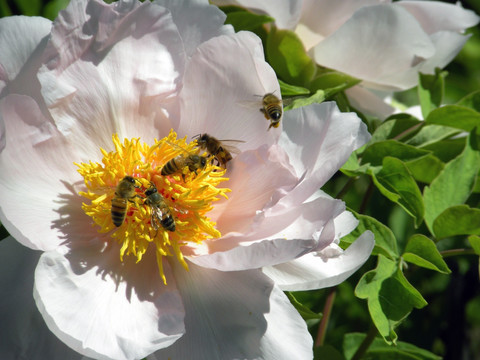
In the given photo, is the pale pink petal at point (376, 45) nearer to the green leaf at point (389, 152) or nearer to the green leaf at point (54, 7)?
the green leaf at point (389, 152)

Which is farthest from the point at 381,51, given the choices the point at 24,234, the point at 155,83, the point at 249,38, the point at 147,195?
the point at 24,234

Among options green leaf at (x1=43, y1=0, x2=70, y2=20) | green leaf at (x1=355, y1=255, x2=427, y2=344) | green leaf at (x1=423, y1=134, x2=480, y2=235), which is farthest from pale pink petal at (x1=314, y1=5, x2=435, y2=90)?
green leaf at (x1=43, y1=0, x2=70, y2=20)

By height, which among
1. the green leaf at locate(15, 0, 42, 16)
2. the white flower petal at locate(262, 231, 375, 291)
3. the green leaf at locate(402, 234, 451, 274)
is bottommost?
the green leaf at locate(402, 234, 451, 274)

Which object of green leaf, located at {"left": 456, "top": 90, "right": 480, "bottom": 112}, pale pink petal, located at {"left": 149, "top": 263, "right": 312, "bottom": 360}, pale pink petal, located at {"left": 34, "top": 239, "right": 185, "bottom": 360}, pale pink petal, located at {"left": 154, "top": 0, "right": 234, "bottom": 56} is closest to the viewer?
pale pink petal, located at {"left": 34, "top": 239, "right": 185, "bottom": 360}

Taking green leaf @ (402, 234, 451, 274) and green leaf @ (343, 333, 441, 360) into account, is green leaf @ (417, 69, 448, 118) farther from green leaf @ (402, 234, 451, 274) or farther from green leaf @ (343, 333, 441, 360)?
green leaf @ (343, 333, 441, 360)

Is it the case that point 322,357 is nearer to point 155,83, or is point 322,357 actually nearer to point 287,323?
point 287,323

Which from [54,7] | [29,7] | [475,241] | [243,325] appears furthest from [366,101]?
[29,7]

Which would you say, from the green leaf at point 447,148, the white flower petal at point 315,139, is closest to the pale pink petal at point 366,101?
the green leaf at point 447,148

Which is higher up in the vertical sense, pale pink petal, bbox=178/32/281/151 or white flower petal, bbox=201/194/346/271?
pale pink petal, bbox=178/32/281/151
